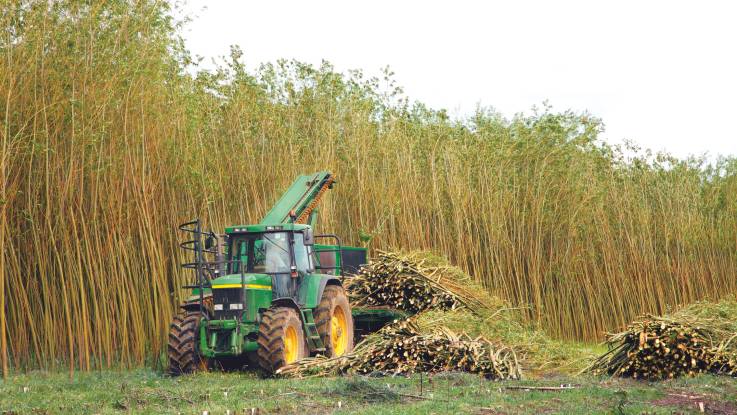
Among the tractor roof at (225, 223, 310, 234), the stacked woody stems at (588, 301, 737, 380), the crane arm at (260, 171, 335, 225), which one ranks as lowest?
the stacked woody stems at (588, 301, 737, 380)

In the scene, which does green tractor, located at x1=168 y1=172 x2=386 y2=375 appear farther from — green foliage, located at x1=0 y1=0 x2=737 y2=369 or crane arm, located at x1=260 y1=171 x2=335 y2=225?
green foliage, located at x1=0 y1=0 x2=737 y2=369

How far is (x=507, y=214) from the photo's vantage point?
16266 millimetres

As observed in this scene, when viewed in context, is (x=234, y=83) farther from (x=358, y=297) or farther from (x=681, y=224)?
(x=681, y=224)

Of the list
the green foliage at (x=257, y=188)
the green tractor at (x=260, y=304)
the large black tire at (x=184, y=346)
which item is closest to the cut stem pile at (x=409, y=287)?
the green tractor at (x=260, y=304)

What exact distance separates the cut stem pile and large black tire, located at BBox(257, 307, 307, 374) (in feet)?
8.99

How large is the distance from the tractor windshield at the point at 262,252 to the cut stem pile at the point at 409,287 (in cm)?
246

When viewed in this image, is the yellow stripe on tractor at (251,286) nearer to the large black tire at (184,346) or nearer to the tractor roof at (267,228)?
the large black tire at (184,346)

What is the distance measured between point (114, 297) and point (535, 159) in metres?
8.94

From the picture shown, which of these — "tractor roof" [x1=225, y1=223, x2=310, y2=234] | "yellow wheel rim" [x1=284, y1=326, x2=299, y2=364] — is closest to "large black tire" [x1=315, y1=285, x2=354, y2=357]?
"yellow wheel rim" [x1=284, y1=326, x2=299, y2=364]

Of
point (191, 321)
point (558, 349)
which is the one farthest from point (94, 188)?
point (558, 349)

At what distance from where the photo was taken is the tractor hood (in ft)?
32.4

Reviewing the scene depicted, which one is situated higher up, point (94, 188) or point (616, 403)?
point (94, 188)

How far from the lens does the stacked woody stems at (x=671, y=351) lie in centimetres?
923

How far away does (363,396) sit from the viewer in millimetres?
7547
